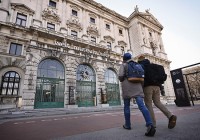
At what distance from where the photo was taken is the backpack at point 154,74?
304 centimetres

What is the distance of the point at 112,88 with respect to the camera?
61.9 feet

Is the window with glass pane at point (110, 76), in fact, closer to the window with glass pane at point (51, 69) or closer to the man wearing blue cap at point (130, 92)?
the window with glass pane at point (51, 69)

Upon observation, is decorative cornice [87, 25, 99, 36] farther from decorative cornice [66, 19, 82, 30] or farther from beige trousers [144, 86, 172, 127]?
beige trousers [144, 86, 172, 127]

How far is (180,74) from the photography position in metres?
11.8

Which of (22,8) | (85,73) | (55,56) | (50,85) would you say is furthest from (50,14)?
(50,85)

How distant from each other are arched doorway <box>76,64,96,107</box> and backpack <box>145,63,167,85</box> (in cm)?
1295

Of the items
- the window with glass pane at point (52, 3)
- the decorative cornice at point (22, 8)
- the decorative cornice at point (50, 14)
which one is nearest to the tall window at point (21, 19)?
the decorative cornice at point (22, 8)

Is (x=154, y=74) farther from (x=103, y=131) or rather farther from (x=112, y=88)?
(x=112, y=88)

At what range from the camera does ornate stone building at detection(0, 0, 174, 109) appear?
1267cm

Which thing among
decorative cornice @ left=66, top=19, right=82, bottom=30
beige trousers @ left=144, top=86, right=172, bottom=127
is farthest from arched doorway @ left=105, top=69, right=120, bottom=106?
beige trousers @ left=144, top=86, right=172, bottom=127

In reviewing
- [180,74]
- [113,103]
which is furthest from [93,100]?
[180,74]

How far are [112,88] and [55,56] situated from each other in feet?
31.0

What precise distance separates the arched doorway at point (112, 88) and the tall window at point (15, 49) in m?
11.6

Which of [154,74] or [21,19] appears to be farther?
[21,19]
